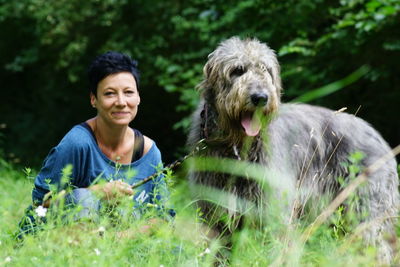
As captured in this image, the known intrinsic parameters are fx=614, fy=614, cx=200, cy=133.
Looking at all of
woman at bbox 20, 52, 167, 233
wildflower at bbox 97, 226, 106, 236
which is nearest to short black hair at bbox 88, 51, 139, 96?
woman at bbox 20, 52, 167, 233

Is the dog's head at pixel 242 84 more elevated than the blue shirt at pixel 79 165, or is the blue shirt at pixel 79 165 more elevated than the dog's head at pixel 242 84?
the dog's head at pixel 242 84

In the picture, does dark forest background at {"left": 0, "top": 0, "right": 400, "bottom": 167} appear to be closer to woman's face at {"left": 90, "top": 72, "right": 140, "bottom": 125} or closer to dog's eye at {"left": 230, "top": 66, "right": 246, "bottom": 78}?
dog's eye at {"left": 230, "top": 66, "right": 246, "bottom": 78}

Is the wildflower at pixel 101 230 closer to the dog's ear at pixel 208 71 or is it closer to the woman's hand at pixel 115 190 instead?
the woman's hand at pixel 115 190

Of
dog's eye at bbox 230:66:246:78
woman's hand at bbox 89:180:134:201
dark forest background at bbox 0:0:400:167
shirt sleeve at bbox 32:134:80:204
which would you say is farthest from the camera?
dark forest background at bbox 0:0:400:167

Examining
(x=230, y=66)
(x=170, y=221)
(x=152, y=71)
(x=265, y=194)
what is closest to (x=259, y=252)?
(x=170, y=221)

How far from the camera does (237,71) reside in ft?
14.1

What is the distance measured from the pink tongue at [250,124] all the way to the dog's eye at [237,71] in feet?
0.98

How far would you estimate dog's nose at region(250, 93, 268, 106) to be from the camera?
4094 mm

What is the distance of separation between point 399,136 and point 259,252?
5.40 metres

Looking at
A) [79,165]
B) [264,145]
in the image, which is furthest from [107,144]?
[264,145]

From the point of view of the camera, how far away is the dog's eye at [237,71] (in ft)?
14.1

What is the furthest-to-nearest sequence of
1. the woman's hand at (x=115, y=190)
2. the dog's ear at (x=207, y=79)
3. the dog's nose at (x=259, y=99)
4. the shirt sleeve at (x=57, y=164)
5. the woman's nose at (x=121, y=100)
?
the dog's ear at (x=207, y=79)
the dog's nose at (x=259, y=99)
the woman's nose at (x=121, y=100)
the shirt sleeve at (x=57, y=164)
the woman's hand at (x=115, y=190)

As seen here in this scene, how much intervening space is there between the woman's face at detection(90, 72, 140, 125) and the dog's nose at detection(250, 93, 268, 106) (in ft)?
2.59

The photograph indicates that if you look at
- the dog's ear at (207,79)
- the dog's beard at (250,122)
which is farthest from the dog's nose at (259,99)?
the dog's ear at (207,79)
